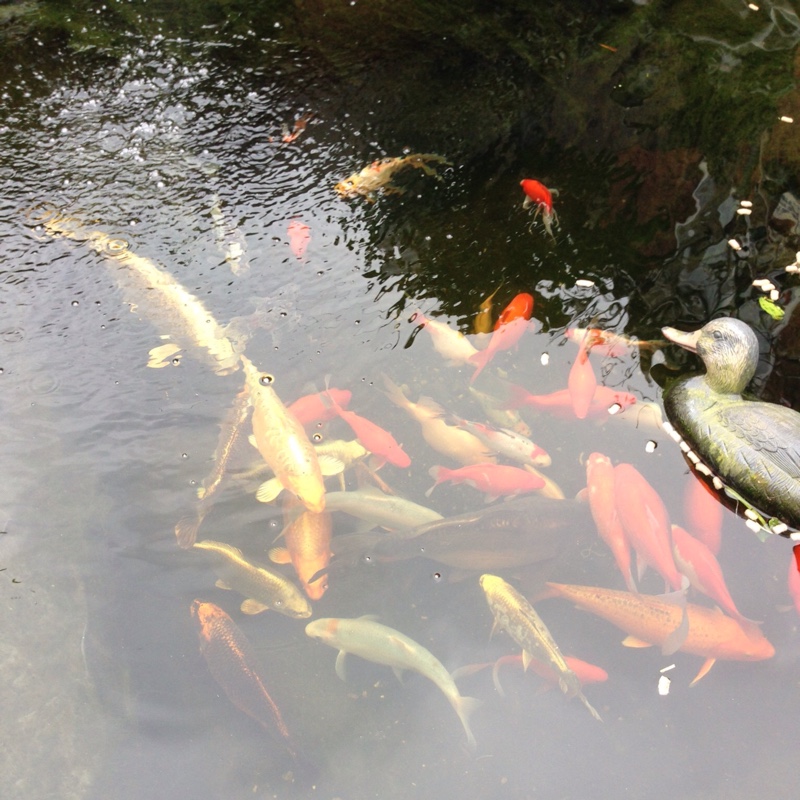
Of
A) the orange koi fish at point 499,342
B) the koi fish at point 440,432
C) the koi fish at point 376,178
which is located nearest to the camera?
the koi fish at point 440,432

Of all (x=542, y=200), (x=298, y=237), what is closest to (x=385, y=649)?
(x=298, y=237)

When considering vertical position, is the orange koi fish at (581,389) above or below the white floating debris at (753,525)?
above

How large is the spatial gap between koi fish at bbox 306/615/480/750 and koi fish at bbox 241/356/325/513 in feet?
1.86

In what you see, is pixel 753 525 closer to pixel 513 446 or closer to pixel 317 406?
pixel 513 446

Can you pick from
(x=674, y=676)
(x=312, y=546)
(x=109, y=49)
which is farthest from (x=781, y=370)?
Answer: (x=109, y=49)

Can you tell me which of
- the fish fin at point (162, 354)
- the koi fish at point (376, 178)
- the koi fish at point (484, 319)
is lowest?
the fish fin at point (162, 354)

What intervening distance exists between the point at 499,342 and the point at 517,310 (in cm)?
21

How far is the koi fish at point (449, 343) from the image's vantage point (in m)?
3.71

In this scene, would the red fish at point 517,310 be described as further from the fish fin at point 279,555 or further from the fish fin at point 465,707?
the fish fin at point 465,707

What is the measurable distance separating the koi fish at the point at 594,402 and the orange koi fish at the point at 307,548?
1233mm

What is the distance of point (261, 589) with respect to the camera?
3.15m

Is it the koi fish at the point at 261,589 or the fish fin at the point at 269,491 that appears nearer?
the koi fish at the point at 261,589

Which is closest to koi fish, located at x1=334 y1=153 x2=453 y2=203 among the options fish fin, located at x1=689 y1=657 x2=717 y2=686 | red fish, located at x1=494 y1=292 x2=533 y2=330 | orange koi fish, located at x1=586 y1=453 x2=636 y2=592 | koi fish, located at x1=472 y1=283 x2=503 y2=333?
koi fish, located at x1=472 y1=283 x2=503 y2=333

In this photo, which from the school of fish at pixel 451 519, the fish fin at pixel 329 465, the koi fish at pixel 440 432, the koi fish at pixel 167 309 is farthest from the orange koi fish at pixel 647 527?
the koi fish at pixel 167 309
